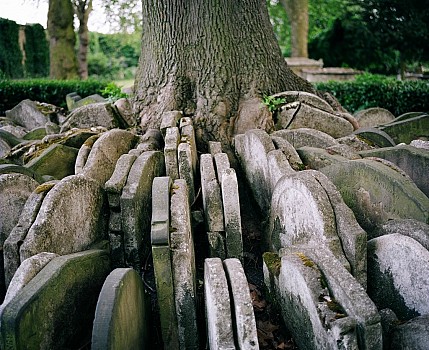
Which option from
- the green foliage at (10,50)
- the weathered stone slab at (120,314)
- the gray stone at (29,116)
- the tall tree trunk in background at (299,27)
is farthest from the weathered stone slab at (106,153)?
the green foliage at (10,50)

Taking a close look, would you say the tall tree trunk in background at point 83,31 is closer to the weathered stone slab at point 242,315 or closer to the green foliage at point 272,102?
the green foliage at point 272,102

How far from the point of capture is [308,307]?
2951 millimetres

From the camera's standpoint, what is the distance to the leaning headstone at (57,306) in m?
2.61

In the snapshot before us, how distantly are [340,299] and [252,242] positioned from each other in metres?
2.33

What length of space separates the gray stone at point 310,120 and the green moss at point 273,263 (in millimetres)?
2634

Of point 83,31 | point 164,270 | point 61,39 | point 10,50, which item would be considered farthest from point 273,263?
point 10,50

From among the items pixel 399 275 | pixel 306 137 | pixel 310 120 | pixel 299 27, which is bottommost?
pixel 399 275

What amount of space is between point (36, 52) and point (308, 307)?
25.0m

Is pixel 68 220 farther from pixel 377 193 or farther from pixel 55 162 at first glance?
pixel 377 193

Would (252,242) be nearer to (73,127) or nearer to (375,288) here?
(375,288)

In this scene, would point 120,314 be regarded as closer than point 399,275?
Yes

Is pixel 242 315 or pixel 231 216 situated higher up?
pixel 231 216

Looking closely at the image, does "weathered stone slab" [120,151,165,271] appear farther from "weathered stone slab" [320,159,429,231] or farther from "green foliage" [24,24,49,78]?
"green foliage" [24,24,49,78]

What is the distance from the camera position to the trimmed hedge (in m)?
11.7
